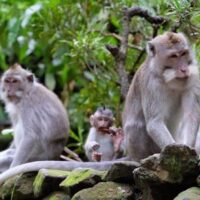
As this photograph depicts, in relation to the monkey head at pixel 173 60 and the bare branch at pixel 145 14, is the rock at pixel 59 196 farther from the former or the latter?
the bare branch at pixel 145 14

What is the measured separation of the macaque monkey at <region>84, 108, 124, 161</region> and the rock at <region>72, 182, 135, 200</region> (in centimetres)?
189

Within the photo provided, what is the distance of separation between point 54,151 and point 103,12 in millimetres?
2689

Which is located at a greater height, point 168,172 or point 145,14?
point 145,14

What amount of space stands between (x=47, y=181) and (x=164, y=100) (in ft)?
4.66

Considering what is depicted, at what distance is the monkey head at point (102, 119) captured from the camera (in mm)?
8297

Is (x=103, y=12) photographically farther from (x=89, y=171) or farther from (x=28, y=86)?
(x=89, y=171)

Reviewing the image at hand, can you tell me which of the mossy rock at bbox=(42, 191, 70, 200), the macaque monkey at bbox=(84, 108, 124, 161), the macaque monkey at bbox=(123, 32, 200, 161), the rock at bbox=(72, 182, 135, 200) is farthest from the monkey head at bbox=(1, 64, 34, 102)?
the rock at bbox=(72, 182, 135, 200)

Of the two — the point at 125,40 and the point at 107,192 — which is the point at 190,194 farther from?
the point at 125,40

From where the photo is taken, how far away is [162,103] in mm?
6973

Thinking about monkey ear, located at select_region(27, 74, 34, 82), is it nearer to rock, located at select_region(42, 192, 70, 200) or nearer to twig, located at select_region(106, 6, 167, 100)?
twig, located at select_region(106, 6, 167, 100)

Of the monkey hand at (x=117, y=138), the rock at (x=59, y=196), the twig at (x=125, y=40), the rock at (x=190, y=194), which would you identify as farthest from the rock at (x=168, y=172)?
the twig at (x=125, y=40)

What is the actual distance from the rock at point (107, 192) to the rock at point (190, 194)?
2.38 ft

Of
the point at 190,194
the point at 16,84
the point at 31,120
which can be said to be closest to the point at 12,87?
the point at 16,84

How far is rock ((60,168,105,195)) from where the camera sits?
644 cm
